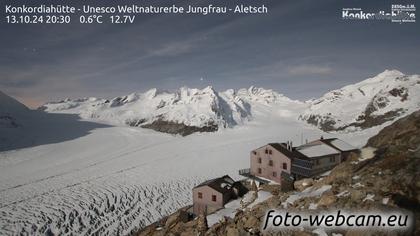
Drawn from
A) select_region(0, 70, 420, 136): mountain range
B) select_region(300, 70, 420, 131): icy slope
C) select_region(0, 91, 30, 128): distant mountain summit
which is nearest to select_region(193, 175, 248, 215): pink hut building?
select_region(0, 91, 30, 128): distant mountain summit

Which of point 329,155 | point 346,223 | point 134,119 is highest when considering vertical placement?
point 346,223

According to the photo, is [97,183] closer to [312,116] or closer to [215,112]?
[215,112]

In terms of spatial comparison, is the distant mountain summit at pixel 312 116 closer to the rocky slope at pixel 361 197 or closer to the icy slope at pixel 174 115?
the icy slope at pixel 174 115

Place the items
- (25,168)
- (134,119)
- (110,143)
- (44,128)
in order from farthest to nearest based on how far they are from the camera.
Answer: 1. (134,119)
2. (44,128)
3. (110,143)
4. (25,168)

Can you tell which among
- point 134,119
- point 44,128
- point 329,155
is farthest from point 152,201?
point 134,119

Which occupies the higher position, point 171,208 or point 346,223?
point 346,223

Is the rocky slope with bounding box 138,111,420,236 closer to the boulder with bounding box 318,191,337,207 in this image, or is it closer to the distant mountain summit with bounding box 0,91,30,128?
the boulder with bounding box 318,191,337,207

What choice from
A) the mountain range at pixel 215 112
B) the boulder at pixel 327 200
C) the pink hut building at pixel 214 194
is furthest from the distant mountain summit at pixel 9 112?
the boulder at pixel 327 200

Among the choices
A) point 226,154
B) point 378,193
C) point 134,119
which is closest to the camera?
point 378,193

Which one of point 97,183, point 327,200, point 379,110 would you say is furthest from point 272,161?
point 379,110

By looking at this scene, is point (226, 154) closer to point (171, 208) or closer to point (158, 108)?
point (171, 208)

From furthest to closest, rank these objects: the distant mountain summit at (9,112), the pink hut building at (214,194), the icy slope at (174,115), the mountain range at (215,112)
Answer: the icy slope at (174,115) → the mountain range at (215,112) → the distant mountain summit at (9,112) → the pink hut building at (214,194)
